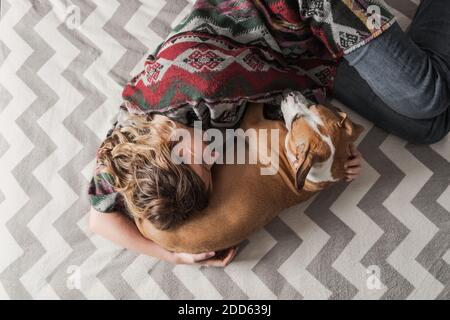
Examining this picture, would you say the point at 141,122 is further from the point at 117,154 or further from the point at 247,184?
the point at 247,184

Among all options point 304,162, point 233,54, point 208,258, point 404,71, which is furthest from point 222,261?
point 404,71

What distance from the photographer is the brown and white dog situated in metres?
0.70

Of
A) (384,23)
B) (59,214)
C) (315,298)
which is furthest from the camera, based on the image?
(59,214)

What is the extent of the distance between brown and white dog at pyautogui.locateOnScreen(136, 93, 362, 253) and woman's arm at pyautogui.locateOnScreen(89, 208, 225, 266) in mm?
39

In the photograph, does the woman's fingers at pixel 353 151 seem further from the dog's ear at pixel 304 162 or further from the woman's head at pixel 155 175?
the woman's head at pixel 155 175

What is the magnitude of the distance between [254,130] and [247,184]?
115 mm

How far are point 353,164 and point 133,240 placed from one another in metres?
0.48

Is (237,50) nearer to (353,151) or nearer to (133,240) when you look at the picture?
(353,151)

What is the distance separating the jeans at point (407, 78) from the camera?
2.53 feet

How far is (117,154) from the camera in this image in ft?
2.45

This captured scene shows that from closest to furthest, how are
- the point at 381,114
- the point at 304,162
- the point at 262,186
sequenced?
the point at 304,162 → the point at 262,186 → the point at 381,114

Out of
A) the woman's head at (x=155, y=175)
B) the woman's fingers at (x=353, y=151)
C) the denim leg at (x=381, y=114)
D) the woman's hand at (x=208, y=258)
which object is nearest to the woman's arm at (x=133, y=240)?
the woman's hand at (x=208, y=258)

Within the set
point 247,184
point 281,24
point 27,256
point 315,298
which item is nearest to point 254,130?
point 247,184

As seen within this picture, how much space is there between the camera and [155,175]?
70 cm
